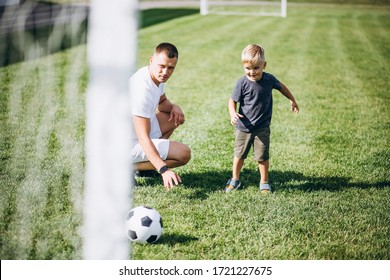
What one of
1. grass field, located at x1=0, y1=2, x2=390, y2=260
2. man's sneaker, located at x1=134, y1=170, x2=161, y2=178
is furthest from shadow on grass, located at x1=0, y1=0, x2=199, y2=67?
man's sneaker, located at x1=134, y1=170, x2=161, y2=178

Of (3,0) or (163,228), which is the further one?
(3,0)

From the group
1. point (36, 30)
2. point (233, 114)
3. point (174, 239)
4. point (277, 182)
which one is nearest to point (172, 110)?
point (233, 114)

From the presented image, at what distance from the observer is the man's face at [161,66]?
11.1 feet

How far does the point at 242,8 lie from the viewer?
22016 mm

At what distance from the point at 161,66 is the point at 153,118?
62cm

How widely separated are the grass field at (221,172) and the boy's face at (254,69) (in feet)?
3.12

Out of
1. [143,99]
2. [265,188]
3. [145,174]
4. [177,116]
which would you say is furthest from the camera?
[177,116]

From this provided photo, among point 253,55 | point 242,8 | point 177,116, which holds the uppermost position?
point 253,55

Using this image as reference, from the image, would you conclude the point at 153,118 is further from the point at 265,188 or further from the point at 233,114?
the point at 265,188

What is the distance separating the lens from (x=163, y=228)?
10.1 ft

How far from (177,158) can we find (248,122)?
2.18ft

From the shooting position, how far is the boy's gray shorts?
3.59 metres
